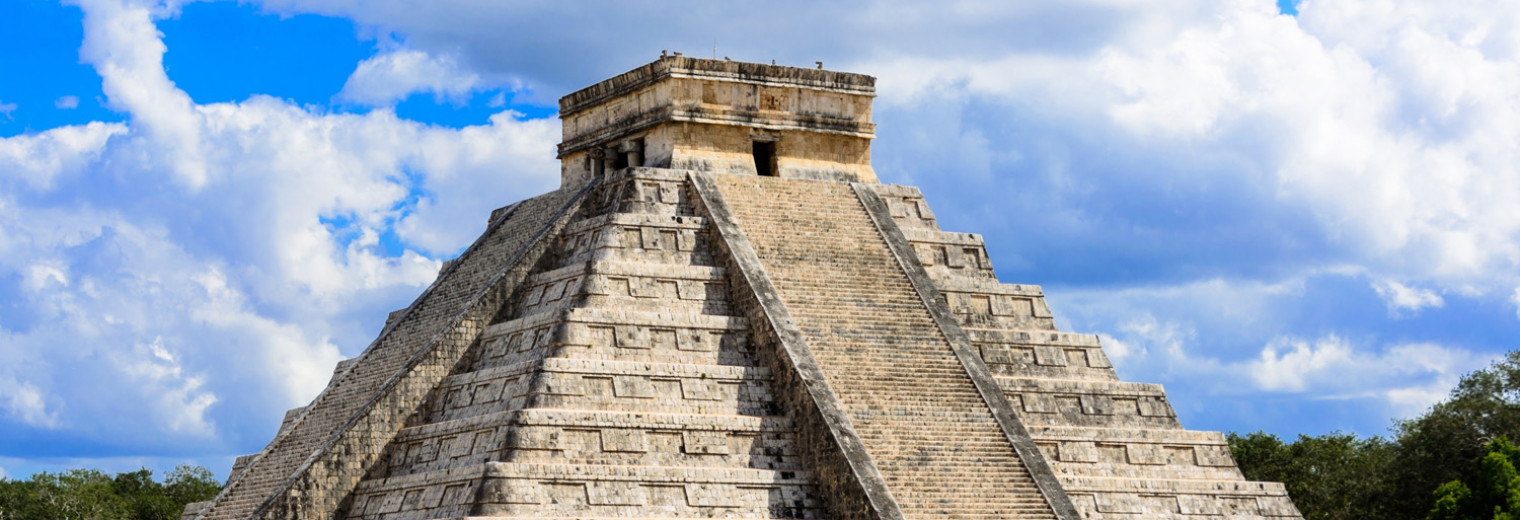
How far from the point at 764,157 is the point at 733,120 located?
3.17ft

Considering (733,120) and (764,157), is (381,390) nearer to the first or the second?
(733,120)

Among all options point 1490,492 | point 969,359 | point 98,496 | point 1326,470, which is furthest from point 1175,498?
point 98,496

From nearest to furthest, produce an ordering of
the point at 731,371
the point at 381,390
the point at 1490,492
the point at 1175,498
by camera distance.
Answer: the point at 731,371, the point at 381,390, the point at 1175,498, the point at 1490,492

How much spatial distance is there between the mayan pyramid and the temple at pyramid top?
39mm

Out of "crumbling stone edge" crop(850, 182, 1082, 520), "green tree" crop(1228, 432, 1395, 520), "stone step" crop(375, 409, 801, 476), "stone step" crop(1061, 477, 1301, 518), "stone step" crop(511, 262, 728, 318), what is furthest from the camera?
"green tree" crop(1228, 432, 1395, 520)

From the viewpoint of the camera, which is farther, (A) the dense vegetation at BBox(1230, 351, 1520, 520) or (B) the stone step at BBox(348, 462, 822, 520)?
(A) the dense vegetation at BBox(1230, 351, 1520, 520)

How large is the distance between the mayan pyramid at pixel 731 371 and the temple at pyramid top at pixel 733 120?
0.04m

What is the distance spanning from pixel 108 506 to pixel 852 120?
100ft

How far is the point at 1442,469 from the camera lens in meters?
38.2

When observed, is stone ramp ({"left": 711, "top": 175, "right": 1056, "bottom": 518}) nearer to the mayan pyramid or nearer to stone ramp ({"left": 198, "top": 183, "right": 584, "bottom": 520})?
the mayan pyramid

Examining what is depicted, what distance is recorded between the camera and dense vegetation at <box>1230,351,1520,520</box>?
34375 millimetres

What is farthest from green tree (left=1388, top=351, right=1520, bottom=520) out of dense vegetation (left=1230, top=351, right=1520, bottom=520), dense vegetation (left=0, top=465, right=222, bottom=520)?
dense vegetation (left=0, top=465, right=222, bottom=520)

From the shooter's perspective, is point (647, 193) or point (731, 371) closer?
point (731, 371)

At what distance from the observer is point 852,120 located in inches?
1160
